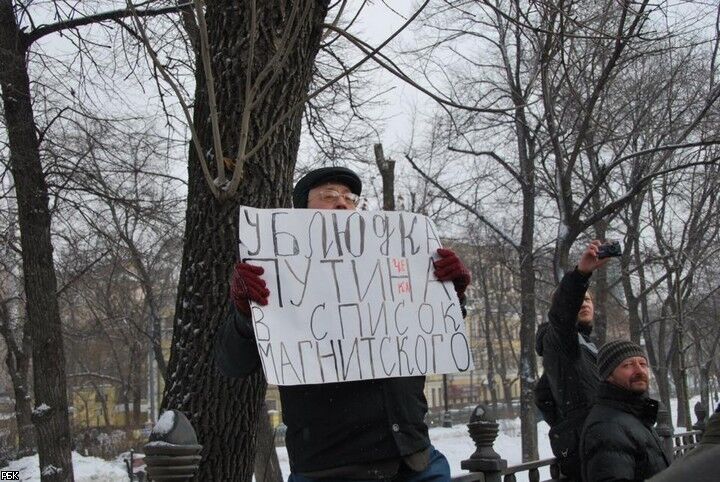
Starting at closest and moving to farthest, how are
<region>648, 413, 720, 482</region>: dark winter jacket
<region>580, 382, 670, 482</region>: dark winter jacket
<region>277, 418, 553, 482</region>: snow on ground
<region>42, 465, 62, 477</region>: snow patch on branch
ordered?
<region>648, 413, 720, 482</region>: dark winter jacket → <region>580, 382, 670, 482</region>: dark winter jacket → <region>42, 465, 62, 477</region>: snow patch on branch → <region>277, 418, 553, 482</region>: snow on ground

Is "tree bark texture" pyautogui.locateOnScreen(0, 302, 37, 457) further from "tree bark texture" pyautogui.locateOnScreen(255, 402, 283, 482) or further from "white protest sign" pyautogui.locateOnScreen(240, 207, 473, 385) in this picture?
"white protest sign" pyautogui.locateOnScreen(240, 207, 473, 385)

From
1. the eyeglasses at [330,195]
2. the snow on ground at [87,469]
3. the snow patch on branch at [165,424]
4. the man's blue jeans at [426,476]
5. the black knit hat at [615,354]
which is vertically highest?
the eyeglasses at [330,195]

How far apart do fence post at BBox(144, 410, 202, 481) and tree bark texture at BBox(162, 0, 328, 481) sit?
4.33 ft

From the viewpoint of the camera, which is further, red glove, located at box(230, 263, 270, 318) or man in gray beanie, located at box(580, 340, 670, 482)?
man in gray beanie, located at box(580, 340, 670, 482)

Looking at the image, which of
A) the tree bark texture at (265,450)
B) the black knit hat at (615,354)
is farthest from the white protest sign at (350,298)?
the tree bark texture at (265,450)

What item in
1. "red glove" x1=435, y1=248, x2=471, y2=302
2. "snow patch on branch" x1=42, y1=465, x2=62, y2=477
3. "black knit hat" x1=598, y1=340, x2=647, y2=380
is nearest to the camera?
"red glove" x1=435, y1=248, x2=471, y2=302

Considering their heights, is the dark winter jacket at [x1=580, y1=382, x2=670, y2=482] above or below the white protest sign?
below

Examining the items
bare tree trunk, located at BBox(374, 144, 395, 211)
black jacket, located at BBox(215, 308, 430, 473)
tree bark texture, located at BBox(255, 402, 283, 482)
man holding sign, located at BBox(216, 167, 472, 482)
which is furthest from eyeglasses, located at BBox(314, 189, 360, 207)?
bare tree trunk, located at BBox(374, 144, 395, 211)

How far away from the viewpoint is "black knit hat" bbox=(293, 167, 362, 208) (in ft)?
10.2

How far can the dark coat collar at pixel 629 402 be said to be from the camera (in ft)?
12.0

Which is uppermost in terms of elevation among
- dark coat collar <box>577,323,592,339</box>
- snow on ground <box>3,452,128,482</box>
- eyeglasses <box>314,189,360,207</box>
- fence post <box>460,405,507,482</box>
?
eyeglasses <box>314,189,360,207</box>

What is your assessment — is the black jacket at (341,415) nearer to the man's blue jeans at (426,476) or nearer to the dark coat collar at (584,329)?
the man's blue jeans at (426,476)

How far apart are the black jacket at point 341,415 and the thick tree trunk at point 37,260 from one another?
663 centimetres

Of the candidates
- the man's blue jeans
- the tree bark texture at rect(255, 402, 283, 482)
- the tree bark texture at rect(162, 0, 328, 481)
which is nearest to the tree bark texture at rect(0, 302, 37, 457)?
the tree bark texture at rect(255, 402, 283, 482)
